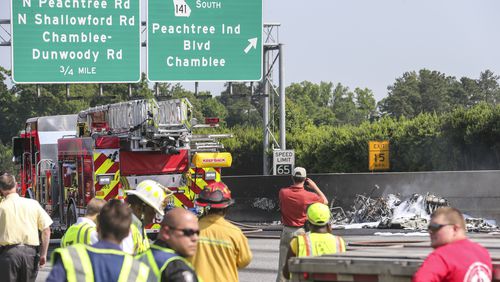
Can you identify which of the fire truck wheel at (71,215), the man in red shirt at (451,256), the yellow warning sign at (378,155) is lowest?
the fire truck wheel at (71,215)

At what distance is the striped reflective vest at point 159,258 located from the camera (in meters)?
5.56

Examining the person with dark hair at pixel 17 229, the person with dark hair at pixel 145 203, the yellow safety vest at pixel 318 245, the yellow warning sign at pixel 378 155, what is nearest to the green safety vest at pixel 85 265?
the person with dark hair at pixel 145 203

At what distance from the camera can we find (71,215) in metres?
22.0

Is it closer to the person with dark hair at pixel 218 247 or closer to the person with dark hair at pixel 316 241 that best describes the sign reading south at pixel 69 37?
the person with dark hair at pixel 316 241

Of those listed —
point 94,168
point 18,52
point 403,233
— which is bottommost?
point 403,233

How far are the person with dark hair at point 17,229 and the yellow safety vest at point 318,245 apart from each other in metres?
3.27

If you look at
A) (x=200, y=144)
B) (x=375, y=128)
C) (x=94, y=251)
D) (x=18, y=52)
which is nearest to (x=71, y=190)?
(x=200, y=144)

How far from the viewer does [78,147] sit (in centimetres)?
2133

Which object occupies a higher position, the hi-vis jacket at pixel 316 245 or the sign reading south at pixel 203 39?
the sign reading south at pixel 203 39

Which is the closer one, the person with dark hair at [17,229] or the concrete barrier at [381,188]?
the person with dark hair at [17,229]

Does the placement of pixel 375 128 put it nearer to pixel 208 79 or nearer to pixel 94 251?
pixel 208 79

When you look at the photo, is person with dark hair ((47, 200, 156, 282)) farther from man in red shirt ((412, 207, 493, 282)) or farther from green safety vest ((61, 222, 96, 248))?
green safety vest ((61, 222, 96, 248))

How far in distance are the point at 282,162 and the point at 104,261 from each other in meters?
24.1

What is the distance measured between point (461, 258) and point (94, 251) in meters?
1.91
